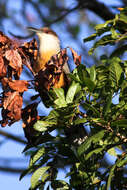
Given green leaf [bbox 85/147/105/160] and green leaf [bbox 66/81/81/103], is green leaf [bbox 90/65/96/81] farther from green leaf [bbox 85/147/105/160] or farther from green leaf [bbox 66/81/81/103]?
green leaf [bbox 85/147/105/160]

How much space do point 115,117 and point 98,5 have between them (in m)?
2.88

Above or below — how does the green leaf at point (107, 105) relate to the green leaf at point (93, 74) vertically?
below

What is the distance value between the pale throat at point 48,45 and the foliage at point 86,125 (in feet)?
4.04

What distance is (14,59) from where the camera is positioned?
196 centimetres

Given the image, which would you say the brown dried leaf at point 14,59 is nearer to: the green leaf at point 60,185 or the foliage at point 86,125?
the foliage at point 86,125

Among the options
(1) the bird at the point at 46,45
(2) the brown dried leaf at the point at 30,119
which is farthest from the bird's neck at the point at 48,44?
(2) the brown dried leaf at the point at 30,119

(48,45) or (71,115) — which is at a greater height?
(48,45)

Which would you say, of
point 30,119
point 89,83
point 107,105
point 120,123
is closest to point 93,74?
point 89,83

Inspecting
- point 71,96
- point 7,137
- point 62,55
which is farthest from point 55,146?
point 7,137

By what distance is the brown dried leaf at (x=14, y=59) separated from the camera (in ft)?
6.40

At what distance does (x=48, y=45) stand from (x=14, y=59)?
1794mm

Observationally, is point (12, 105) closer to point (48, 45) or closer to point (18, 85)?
point (18, 85)

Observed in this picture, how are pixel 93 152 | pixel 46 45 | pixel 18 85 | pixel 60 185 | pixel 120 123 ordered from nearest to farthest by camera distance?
pixel 120 123 → pixel 93 152 → pixel 18 85 → pixel 60 185 → pixel 46 45

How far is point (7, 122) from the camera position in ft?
6.64
